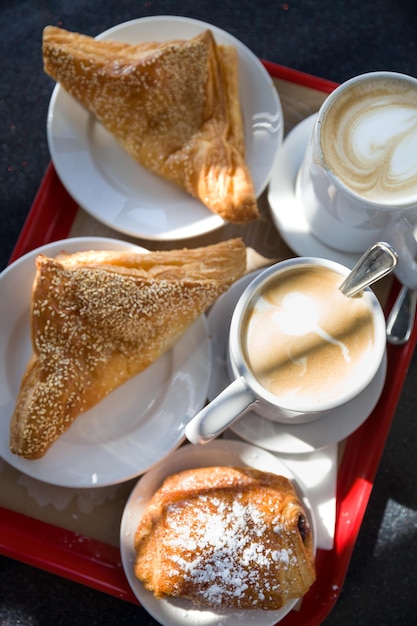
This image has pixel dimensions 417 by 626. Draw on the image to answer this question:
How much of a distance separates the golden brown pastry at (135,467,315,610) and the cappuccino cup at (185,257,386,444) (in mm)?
176

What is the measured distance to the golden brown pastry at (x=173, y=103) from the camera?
1275 millimetres

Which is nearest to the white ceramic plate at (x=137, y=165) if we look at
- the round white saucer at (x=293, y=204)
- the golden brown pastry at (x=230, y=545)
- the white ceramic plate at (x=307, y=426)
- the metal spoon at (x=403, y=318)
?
the round white saucer at (x=293, y=204)

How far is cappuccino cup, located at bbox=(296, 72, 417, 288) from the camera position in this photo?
109cm

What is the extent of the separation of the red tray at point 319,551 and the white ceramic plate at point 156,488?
0.25 feet

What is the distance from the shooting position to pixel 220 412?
1016 mm

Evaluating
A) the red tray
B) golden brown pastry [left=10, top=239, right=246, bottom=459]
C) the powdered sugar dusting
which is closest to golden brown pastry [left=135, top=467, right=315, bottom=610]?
the powdered sugar dusting

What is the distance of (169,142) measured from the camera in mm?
1315

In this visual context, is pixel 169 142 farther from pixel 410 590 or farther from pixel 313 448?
pixel 410 590

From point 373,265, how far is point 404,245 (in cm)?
15

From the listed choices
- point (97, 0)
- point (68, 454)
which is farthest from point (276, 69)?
point (68, 454)

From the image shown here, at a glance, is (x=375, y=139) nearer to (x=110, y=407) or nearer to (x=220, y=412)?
(x=220, y=412)

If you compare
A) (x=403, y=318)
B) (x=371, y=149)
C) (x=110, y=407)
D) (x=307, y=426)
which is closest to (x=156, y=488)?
(x=110, y=407)

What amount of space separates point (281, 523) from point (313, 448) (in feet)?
0.44

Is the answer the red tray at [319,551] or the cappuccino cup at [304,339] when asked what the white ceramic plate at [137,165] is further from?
the cappuccino cup at [304,339]
